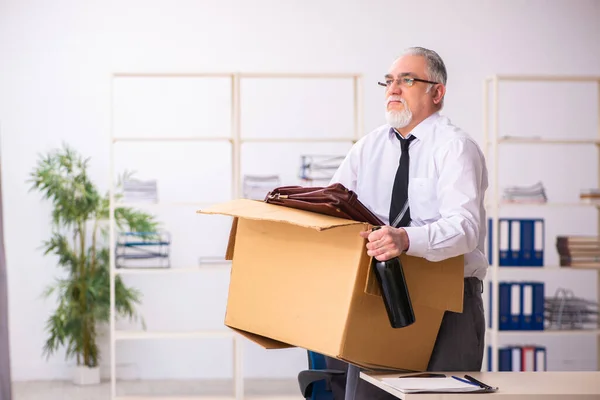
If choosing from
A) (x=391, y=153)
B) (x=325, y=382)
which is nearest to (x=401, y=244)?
(x=391, y=153)

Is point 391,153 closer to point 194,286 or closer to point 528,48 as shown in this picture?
point 194,286

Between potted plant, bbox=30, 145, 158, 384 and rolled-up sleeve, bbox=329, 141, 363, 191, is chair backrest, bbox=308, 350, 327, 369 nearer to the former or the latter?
rolled-up sleeve, bbox=329, 141, 363, 191

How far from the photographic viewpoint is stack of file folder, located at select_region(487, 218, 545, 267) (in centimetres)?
454

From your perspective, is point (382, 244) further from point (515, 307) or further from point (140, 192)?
point (515, 307)

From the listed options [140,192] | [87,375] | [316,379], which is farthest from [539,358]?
[87,375]

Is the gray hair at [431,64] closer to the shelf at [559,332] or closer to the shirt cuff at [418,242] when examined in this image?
the shirt cuff at [418,242]

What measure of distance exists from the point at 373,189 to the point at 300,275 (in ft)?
1.50

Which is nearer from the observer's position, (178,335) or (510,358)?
(178,335)

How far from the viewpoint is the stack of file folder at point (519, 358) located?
182 inches

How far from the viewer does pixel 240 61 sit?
5449 millimetres

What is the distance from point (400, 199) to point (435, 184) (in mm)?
102

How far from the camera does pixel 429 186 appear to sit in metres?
2.02

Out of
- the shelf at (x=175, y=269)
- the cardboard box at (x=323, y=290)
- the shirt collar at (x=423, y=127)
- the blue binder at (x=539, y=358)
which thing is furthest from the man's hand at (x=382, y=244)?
the blue binder at (x=539, y=358)

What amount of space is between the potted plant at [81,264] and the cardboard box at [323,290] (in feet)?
9.84
